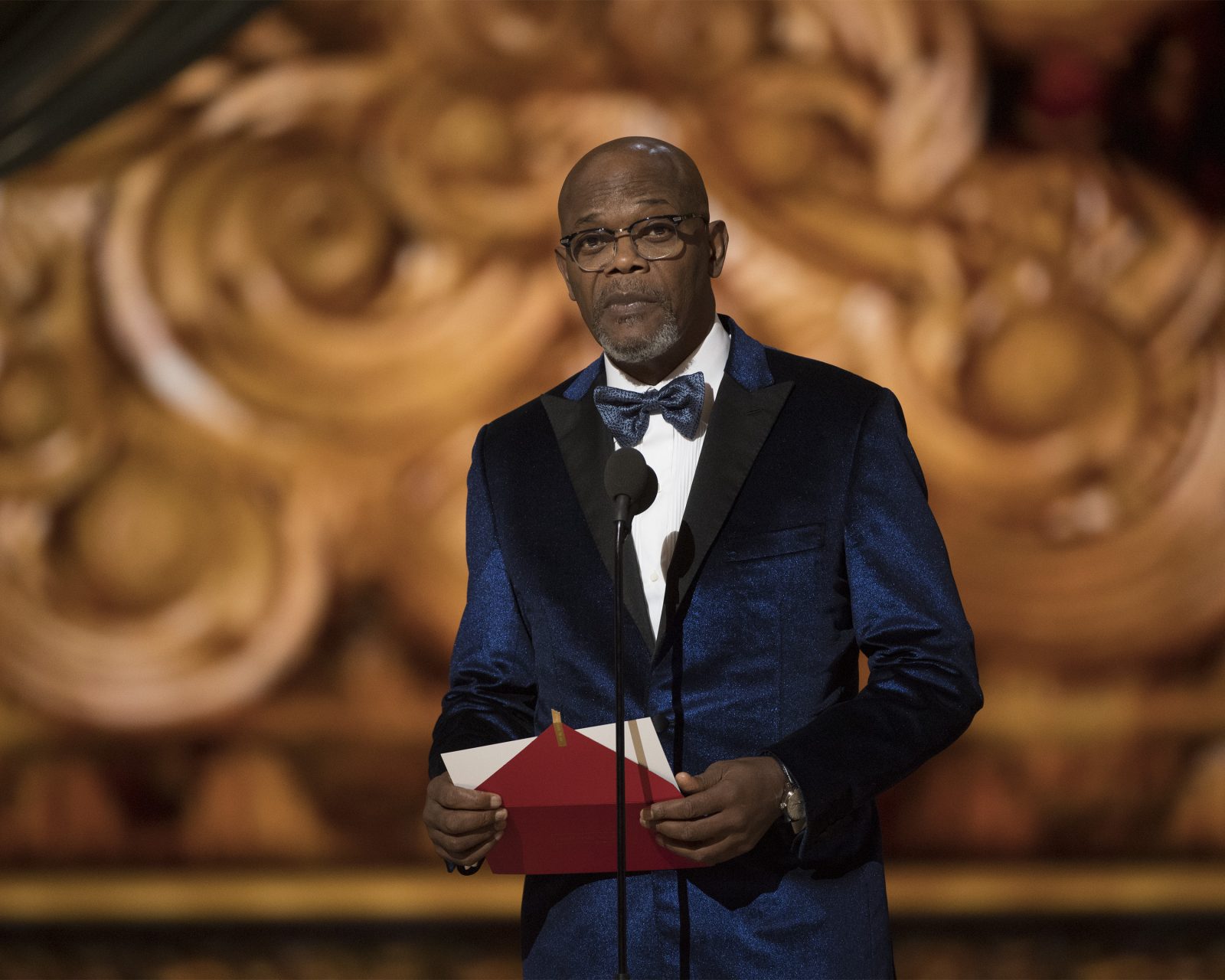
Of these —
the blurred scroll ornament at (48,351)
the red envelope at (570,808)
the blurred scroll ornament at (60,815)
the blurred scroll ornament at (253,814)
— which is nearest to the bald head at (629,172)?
the red envelope at (570,808)

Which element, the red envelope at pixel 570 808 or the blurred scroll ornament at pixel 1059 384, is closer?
the red envelope at pixel 570 808

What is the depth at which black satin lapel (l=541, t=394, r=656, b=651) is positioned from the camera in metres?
1.55

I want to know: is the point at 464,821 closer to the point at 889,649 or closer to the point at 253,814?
the point at 889,649

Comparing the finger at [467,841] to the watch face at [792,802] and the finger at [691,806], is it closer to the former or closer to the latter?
the finger at [691,806]

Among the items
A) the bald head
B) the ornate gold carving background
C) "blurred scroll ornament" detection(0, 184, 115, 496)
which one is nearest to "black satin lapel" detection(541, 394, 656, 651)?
the bald head

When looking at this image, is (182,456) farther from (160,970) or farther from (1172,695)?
(1172,695)

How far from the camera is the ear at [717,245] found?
1744 millimetres

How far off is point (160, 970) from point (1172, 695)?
259cm

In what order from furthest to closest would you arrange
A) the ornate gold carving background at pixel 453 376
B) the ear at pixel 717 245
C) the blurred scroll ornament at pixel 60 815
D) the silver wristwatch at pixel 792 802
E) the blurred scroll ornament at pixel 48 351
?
the blurred scroll ornament at pixel 48 351 < the blurred scroll ornament at pixel 60 815 < the ornate gold carving background at pixel 453 376 < the ear at pixel 717 245 < the silver wristwatch at pixel 792 802

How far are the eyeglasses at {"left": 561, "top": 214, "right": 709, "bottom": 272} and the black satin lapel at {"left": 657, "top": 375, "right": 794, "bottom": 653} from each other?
169 millimetres

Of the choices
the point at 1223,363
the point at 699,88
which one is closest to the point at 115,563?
the point at 699,88

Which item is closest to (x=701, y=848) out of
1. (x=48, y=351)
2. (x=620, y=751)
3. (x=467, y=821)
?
(x=620, y=751)

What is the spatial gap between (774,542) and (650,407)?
0.78ft

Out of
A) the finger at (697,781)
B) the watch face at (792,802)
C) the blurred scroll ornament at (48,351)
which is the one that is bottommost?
the watch face at (792,802)
